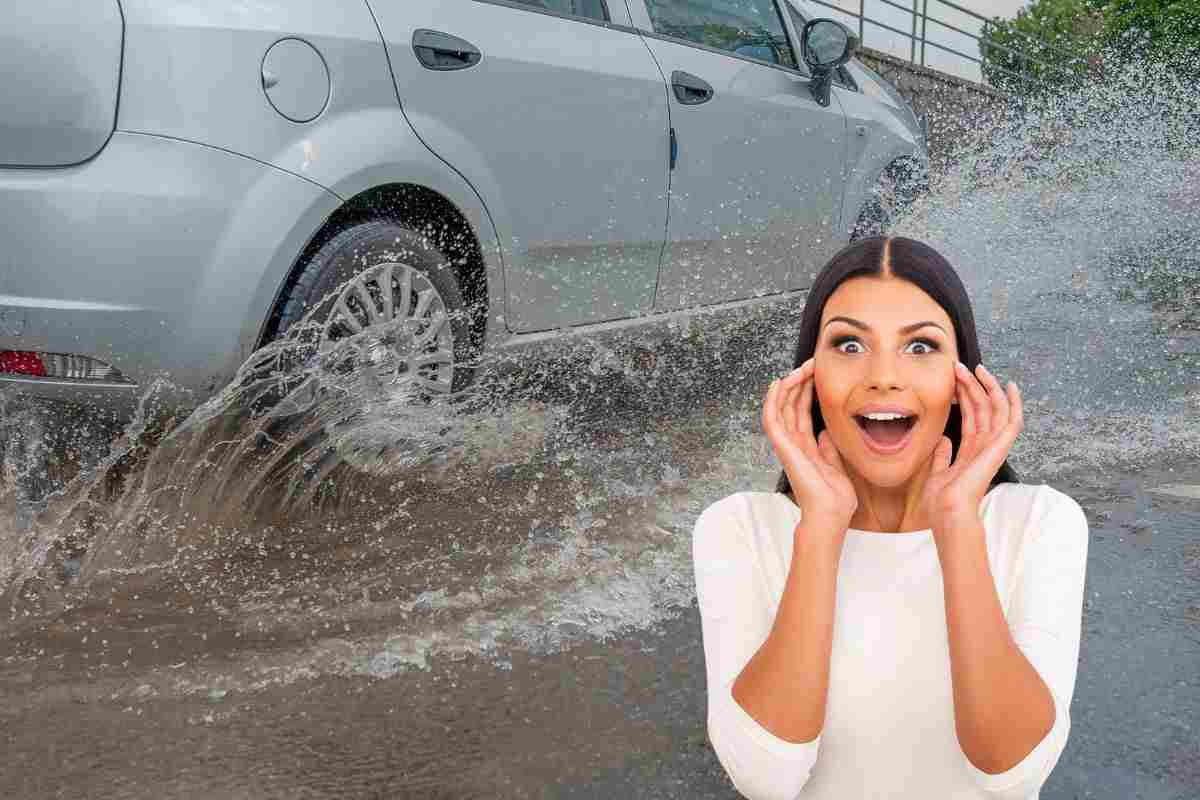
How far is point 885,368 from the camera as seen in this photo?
4.29 feet

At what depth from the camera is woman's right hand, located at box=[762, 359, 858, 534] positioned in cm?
129

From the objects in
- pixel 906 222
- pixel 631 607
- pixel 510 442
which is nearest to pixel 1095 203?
pixel 906 222

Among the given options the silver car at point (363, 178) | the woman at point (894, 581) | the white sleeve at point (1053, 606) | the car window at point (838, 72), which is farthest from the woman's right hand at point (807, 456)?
the car window at point (838, 72)

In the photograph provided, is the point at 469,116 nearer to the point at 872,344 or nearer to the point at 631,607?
the point at 631,607

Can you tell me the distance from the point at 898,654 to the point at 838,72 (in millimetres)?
5194

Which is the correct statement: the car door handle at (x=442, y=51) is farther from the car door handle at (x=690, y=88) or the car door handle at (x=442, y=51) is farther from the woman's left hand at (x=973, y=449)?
the woman's left hand at (x=973, y=449)

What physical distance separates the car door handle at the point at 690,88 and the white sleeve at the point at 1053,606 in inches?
142

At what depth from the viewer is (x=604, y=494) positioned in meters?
4.29

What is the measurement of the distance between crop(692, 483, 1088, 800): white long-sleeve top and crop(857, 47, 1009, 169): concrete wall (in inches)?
540

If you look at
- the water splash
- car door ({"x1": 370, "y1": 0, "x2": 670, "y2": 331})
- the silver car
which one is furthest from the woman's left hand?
car door ({"x1": 370, "y1": 0, "x2": 670, "y2": 331})

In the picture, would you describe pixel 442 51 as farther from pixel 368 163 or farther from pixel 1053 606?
pixel 1053 606

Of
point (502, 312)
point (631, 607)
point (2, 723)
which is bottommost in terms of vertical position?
point (2, 723)

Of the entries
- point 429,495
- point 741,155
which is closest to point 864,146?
point 741,155

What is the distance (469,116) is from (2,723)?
209 cm
